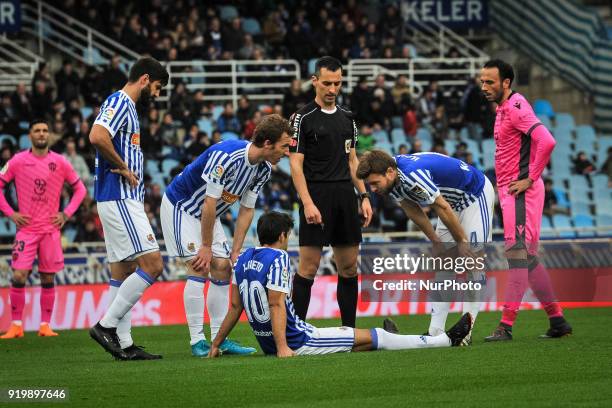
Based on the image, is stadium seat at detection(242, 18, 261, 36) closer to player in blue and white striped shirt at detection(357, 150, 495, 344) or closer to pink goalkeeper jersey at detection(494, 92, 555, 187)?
pink goalkeeper jersey at detection(494, 92, 555, 187)

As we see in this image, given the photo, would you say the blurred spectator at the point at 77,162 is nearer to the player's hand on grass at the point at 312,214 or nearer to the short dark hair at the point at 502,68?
the player's hand on grass at the point at 312,214

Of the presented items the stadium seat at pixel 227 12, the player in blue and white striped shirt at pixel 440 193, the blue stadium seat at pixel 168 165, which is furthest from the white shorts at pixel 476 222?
the stadium seat at pixel 227 12

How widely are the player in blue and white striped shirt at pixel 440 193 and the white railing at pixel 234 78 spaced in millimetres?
13532

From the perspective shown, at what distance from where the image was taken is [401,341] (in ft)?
32.4

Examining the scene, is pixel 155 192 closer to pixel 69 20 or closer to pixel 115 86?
pixel 115 86

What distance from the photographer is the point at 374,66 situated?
2553 cm

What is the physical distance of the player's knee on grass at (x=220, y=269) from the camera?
1033 cm

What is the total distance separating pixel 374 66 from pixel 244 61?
2940mm

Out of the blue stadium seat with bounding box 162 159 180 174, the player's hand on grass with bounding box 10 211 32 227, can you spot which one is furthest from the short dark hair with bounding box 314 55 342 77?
the blue stadium seat with bounding box 162 159 180 174

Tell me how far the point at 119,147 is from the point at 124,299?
4.25ft

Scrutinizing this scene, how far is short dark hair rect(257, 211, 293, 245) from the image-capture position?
940 centimetres

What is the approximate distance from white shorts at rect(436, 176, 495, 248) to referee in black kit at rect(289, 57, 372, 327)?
2.40 feet

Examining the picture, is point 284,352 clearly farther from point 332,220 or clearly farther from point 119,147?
point 119,147

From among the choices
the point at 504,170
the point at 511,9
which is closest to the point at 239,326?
the point at 504,170
